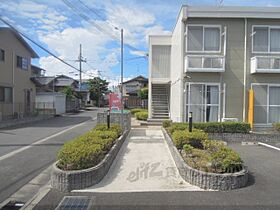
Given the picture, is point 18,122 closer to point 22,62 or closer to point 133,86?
point 22,62

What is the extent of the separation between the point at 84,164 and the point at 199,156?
300cm

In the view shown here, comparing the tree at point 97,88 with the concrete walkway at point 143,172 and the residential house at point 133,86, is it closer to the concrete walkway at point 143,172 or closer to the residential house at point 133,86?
the residential house at point 133,86

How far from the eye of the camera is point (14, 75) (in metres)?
25.8

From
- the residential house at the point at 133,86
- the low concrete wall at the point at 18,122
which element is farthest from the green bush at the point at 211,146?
the residential house at the point at 133,86

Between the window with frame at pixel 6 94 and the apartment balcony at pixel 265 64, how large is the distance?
1876 centimetres

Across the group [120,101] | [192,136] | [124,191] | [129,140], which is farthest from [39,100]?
[124,191]

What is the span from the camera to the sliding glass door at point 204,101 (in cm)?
Result: 1482

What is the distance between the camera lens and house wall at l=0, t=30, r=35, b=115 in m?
24.1

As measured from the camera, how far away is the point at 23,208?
516cm

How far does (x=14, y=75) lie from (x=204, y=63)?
58.2 feet

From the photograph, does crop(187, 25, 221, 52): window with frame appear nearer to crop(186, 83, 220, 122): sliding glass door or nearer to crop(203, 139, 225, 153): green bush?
crop(186, 83, 220, 122): sliding glass door

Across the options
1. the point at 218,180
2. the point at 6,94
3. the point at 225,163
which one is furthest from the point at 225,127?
the point at 6,94

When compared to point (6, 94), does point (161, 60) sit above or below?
above

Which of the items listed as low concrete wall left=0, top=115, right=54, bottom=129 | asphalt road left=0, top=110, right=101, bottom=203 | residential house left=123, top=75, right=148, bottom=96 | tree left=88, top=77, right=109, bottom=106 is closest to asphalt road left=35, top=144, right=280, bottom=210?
asphalt road left=0, top=110, right=101, bottom=203
